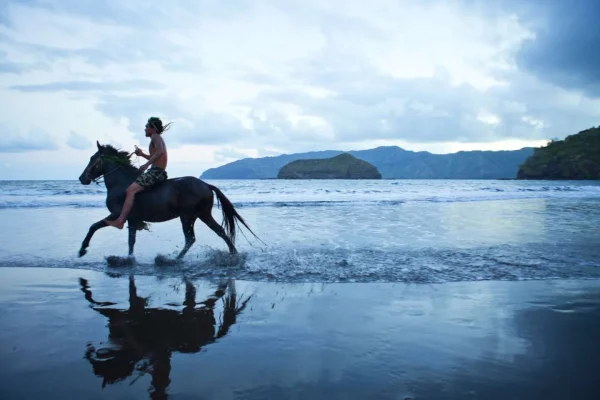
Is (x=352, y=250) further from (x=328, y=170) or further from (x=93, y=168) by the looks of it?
(x=328, y=170)

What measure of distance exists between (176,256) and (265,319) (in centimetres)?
444

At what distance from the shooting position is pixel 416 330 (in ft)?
12.6

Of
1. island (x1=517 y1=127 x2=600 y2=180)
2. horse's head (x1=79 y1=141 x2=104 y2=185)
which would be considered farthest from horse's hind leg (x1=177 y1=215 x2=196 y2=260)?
island (x1=517 y1=127 x2=600 y2=180)

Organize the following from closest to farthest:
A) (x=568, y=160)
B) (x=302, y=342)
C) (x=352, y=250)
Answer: (x=302, y=342)
(x=352, y=250)
(x=568, y=160)

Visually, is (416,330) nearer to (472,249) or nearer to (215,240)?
(472,249)

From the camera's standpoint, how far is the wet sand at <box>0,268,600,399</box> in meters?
2.76

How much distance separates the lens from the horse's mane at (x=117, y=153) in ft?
26.5

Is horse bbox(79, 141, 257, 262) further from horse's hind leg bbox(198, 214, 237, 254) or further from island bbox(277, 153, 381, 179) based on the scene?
island bbox(277, 153, 381, 179)

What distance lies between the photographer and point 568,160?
96688 millimetres

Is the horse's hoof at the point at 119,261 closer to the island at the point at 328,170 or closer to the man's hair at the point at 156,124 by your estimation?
the man's hair at the point at 156,124

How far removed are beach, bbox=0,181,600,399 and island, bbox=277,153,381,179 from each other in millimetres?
140508

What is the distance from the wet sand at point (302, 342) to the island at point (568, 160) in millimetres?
107257

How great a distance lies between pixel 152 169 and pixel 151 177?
0.16m

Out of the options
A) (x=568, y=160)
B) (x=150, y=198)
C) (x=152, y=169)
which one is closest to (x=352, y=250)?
(x=150, y=198)
